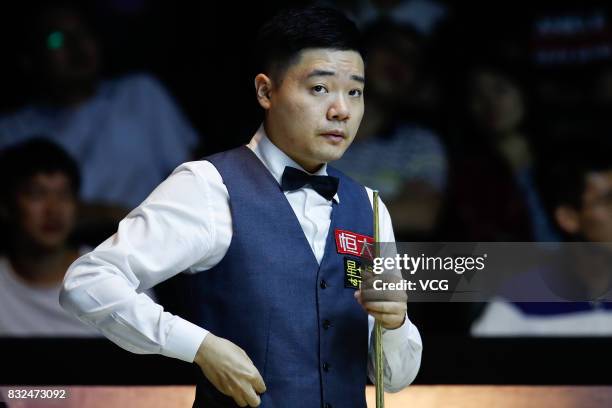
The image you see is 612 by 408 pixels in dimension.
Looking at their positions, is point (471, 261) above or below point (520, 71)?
below

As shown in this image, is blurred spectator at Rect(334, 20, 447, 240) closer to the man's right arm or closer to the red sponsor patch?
the red sponsor patch

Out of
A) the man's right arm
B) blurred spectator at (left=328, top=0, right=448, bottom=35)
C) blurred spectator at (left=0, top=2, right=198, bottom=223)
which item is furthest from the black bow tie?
blurred spectator at (left=328, top=0, right=448, bottom=35)

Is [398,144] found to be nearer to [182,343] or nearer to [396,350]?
[396,350]

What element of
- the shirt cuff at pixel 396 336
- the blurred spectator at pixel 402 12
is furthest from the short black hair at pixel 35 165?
the shirt cuff at pixel 396 336

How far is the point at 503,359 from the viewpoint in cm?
405

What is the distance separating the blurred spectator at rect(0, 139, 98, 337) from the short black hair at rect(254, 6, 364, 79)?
7.38ft

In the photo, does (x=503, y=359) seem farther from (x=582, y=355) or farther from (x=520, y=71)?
(x=520, y=71)

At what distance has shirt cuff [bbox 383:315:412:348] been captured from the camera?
2.39 metres

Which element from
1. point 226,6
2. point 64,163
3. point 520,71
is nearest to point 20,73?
point 64,163

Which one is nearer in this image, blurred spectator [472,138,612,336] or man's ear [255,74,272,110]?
man's ear [255,74,272,110]

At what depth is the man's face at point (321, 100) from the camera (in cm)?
238

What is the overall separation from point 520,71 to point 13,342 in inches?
96.9

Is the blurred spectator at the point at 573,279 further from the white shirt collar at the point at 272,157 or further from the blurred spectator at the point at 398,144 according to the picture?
the white shirt collar at the point at 272,157

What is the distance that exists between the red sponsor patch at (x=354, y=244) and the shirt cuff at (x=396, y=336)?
0.18 meters
